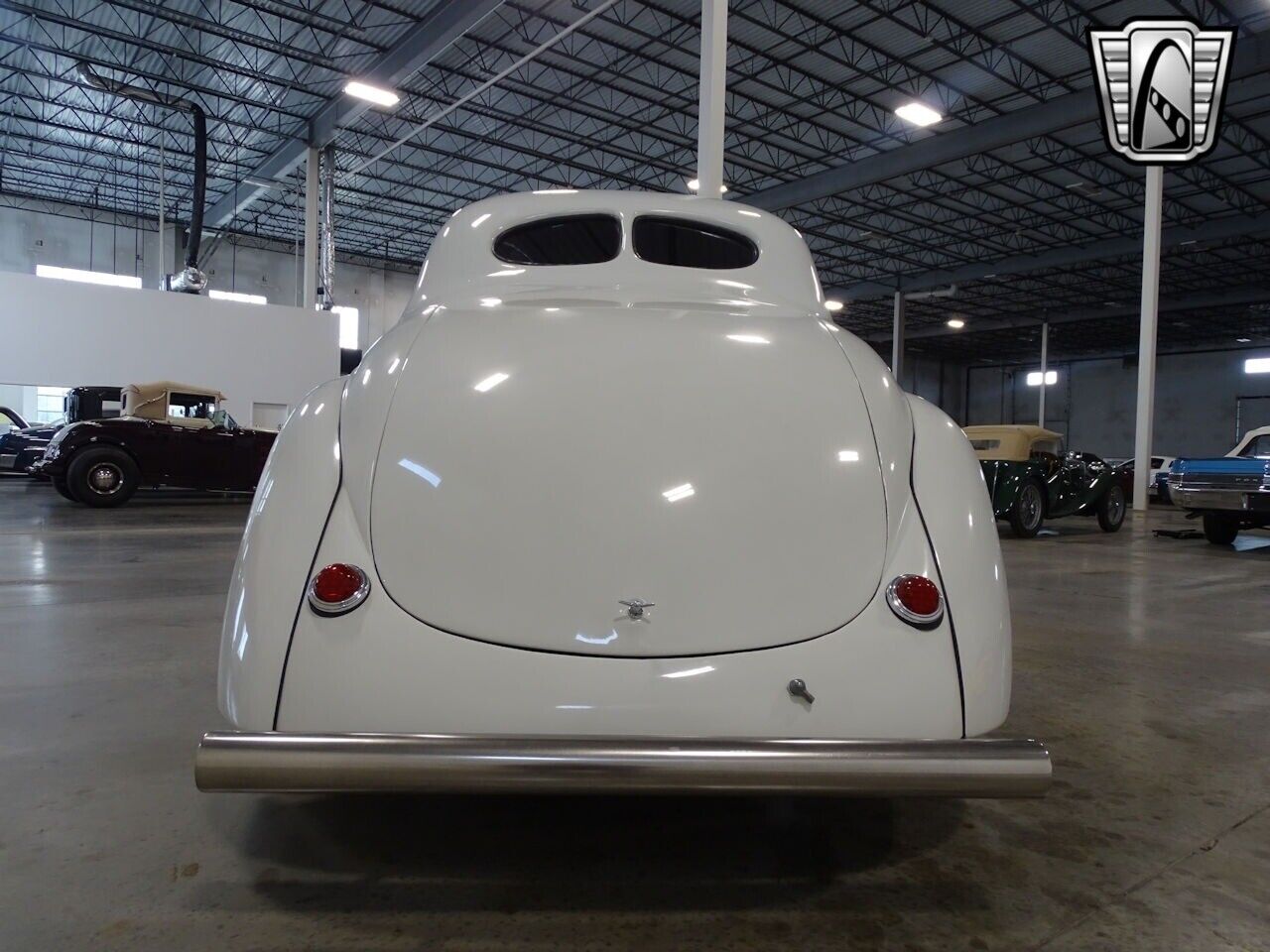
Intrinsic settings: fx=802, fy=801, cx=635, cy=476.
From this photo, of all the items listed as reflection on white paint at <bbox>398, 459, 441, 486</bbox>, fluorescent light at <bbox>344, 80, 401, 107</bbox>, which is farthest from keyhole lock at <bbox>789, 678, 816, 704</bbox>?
fluorescent light at <bbox>344, 80, 401, 107</bbox>

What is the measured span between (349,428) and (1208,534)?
10570 mm

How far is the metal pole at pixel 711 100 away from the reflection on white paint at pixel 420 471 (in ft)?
22.6

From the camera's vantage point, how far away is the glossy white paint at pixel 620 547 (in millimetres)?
1398

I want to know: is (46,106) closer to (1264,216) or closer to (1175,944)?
(1175,944)

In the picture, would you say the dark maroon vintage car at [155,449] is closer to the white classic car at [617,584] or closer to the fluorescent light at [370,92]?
the fluorescent light at [370,92]

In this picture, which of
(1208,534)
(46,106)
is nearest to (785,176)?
(1208,534)

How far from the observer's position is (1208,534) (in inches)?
367

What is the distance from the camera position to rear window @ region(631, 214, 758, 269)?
2760mm

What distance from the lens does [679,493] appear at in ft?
5.04

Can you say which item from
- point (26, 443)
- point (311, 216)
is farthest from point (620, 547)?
point (311, 216)

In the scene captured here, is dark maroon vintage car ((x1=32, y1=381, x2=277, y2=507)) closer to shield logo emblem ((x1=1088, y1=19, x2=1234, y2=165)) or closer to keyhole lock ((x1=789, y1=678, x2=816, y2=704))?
keyhole lock ((x1=789, y1=678, x2=816, y2=704))

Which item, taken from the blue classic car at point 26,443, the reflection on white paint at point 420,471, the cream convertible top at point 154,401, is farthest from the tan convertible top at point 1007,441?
the blue classic car at point 26,443

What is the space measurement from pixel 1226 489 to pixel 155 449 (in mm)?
12556

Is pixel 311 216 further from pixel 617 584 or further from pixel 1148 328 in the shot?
pixel 617 584
